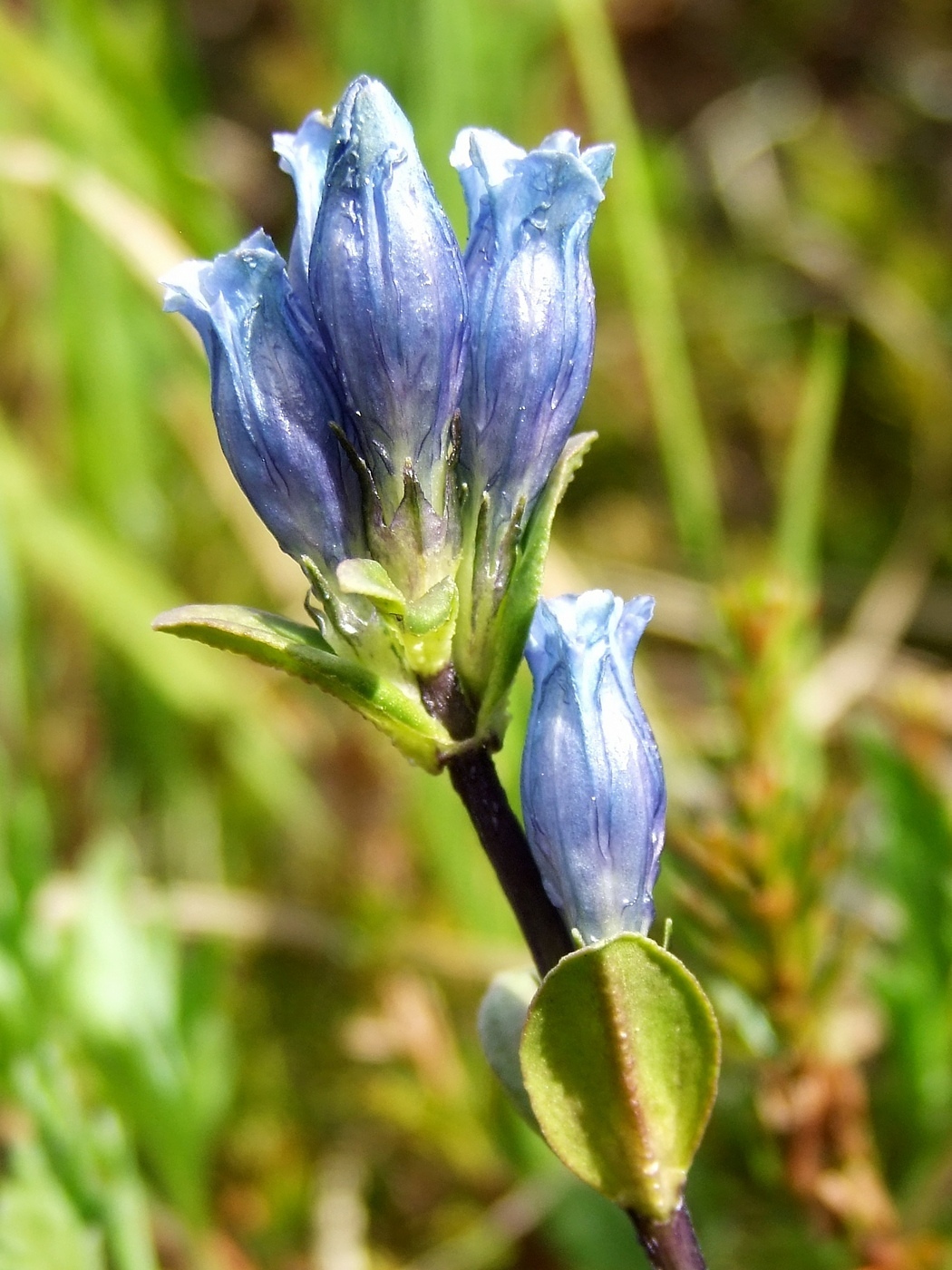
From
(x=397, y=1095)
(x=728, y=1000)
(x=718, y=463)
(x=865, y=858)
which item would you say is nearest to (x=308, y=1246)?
(x=397, y=1095)

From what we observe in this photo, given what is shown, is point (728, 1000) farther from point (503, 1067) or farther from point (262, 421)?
point (262, 421)

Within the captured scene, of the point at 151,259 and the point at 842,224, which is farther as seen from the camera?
the point at 842,224

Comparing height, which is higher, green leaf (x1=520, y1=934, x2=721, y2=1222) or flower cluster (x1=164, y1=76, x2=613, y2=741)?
flower cluster (x1=164, y1=76, x2=613, y2=741)

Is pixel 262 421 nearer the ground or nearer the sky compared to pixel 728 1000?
nearer the sky

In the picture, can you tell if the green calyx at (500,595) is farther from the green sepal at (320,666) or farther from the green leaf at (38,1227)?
the green leaf at (38,1227)

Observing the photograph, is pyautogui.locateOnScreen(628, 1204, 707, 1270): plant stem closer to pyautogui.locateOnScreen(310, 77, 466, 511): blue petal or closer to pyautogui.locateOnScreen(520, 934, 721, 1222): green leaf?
pyautogui.locateOnScreen(520, 934, 721, 1222): green leaf

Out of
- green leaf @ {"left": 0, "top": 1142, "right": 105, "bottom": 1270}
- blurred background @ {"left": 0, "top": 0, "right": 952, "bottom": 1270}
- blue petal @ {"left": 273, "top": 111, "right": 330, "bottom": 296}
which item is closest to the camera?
blue petal @ {"left": 273, "top": 111, "right": 330, "bottom": 296}

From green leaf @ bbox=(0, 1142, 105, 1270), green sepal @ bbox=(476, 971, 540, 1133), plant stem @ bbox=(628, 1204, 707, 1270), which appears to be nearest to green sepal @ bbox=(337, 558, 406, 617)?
green sepal @ bbox=(476, 971, 540, 1133)
